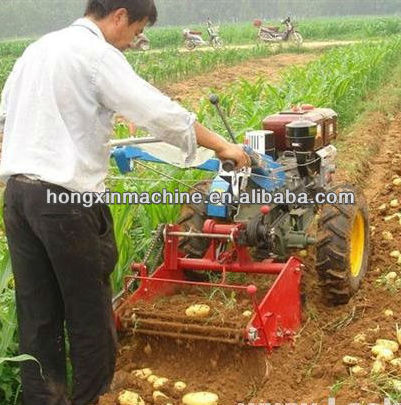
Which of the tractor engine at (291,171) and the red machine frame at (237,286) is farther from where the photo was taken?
the tractor engine at (291,171)

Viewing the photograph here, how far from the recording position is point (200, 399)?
2.99 m

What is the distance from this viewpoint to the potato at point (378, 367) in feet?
10.1

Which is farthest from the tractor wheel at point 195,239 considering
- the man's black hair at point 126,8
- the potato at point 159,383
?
the man's black hair at point 126,8

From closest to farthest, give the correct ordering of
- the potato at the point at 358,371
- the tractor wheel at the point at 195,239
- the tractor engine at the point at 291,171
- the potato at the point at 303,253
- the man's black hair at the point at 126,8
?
the man's black hair at the point at 126,8 → the potato at the point at 358,371 → the tractor engine at the point at 291,171 → the tractor wheel at the point at 195,239 → the potato at the point at 303,253

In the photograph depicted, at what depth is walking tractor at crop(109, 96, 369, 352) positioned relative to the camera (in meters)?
3.28

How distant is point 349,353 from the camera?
336cm

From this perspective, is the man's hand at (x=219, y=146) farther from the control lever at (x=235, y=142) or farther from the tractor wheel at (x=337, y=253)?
the tractor wheel at (x=337, y=253)

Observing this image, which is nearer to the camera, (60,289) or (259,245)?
(60,289)

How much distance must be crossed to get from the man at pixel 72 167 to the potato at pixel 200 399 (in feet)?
1.17

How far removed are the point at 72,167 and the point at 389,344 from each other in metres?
1.76

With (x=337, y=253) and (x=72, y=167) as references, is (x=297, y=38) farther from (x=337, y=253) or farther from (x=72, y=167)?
(x=72, y=167)

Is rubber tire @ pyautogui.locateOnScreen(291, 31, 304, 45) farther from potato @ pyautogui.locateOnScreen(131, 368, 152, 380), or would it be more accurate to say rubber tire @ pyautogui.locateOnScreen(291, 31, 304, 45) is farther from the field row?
potato @ pyautogui.locateOnScreen(131, 368, 152, 380)

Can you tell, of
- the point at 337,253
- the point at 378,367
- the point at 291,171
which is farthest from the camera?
the point at 291,171

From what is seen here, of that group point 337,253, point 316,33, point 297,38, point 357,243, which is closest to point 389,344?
point 337,253
